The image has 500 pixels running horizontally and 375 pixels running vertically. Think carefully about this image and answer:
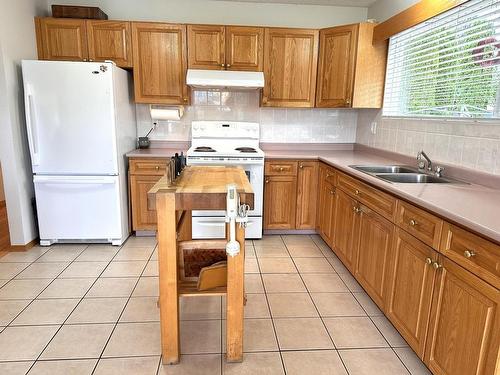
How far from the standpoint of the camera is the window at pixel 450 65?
208 cm

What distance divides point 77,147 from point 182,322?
1.91 m

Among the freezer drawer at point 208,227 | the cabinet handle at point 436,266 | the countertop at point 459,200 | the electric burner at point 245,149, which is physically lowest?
the freezer drawer at point 208,227

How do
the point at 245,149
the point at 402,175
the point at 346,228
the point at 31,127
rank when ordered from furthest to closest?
the point at 245,149, the point at 31,127, the point at 346,228, the point at 402,175

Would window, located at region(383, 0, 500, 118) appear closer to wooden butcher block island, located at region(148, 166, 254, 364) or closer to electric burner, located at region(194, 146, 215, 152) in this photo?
wooden butcher block island, located at region(148, 166, 254, 364)

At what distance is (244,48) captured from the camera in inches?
138

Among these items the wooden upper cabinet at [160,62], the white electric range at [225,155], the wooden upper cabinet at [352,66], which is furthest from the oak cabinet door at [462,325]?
the wooden upper cabinet at [160,62]

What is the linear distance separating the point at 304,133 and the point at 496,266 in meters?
2.99

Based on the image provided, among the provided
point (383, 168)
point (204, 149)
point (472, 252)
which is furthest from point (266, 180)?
point (472, 252)

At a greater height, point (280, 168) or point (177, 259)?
point (280, 168)

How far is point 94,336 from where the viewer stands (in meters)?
2.00

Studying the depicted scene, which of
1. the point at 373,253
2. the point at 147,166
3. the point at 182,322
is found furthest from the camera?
the point at 147,166

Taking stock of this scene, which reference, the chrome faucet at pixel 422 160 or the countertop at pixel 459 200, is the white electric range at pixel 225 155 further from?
the chrome faucet at pixel 422 160

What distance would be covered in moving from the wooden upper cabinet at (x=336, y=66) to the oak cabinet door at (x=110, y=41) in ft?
6.47

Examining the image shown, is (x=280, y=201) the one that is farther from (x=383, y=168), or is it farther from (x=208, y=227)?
(x=383, y=168)
